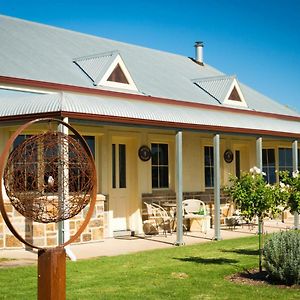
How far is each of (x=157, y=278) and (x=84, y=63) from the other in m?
9.01

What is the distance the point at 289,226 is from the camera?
59.3 feet

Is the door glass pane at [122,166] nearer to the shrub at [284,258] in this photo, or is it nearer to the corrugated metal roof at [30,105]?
the corrugated metal roof at [30,105]

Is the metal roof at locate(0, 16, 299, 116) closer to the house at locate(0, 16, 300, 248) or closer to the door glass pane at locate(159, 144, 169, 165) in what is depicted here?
the house at locate(0, 16, 300, 248)

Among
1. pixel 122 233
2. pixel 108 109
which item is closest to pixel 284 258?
pixel 108 109

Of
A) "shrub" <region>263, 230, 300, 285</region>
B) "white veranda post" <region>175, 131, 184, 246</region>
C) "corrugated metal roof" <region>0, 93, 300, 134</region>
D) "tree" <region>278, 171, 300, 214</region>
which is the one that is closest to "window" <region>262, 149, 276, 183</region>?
"corrugated metal roof" <region>0, 93, 300, 134</region>

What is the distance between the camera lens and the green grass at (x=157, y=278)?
8016mm

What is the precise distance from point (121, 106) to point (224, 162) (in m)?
6.48

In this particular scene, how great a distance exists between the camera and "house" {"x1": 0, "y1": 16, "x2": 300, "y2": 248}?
12609mm

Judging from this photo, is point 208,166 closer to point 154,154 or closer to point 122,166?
point 154,154

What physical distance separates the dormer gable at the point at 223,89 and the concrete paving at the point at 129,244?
16.0 ft

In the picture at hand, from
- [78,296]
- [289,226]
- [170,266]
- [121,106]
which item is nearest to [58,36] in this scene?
[121,106]

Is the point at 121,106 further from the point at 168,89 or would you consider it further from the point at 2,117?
the point at 168,89

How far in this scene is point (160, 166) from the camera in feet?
55.4

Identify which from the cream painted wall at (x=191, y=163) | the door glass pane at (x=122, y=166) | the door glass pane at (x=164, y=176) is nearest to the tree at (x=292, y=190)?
the door glass pane at (x=122, y=166)
